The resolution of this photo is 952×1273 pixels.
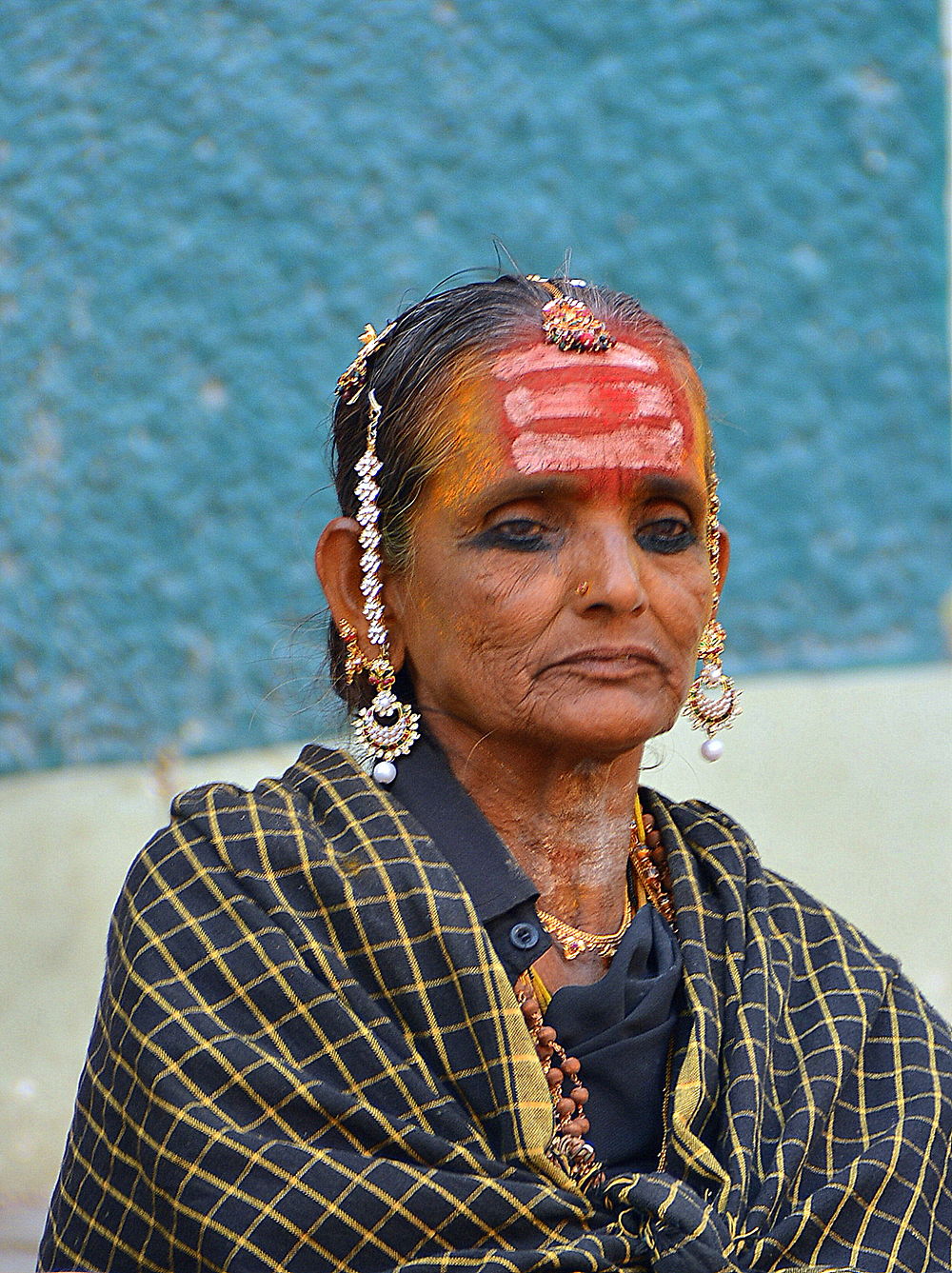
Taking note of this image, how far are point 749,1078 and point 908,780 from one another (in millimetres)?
2596

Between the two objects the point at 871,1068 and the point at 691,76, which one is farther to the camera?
the point at 691,76

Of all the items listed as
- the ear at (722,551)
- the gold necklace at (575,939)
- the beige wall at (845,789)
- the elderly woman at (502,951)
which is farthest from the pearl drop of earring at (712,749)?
the beige wall at (845,789)

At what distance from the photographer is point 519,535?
2529 mm

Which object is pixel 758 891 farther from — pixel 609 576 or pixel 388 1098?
pixel 388 1098

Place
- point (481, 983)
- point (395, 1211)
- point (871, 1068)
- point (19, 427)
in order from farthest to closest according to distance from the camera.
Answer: point (19, 427), point (871, 1068), point (481, 983), point (395, 1211)

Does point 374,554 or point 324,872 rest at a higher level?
point 374,554

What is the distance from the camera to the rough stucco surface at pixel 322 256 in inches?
183

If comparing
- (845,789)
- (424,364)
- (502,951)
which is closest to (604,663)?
(502,951)

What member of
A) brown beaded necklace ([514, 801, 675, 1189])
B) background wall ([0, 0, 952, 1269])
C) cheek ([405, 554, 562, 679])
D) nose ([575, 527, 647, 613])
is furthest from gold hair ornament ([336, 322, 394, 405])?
background wall ([0, 0, 952, 1269])

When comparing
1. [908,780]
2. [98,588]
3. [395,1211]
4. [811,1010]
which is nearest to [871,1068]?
[811,1010]

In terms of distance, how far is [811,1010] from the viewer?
2.72m

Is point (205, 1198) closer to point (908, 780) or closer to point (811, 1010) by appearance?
point (811, 1010)

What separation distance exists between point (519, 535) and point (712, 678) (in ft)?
1.76

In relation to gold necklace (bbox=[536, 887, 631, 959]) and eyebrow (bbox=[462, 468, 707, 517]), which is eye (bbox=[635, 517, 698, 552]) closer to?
eyebrow (bbox=[462, 468, 707, 517])
